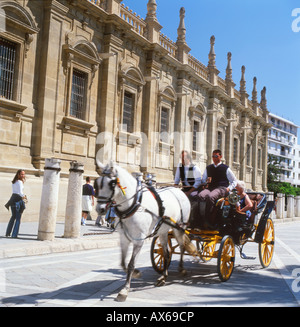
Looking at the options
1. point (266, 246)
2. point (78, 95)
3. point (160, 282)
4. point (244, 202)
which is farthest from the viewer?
point (78, 95)

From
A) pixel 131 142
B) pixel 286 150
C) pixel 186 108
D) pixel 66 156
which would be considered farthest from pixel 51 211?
pixel 286 150

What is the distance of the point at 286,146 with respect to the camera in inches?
3666

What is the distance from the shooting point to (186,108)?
85.0 feet

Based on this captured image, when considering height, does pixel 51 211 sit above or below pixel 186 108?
below

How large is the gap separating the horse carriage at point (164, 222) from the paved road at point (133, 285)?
0.29 m

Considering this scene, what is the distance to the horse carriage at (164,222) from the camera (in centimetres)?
529

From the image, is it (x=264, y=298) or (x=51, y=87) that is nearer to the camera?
(x=264, y=298)

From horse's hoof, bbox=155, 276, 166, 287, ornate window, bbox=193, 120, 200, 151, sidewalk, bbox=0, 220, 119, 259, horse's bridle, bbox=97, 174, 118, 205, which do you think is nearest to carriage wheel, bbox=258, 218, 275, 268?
horse's hoof, bbox=155, 276, 166, 287

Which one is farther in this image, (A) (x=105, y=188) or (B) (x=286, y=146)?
(B) (x=286, y=146)

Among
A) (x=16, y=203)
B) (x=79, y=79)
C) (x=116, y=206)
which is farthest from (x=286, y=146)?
(x=116, y=206)

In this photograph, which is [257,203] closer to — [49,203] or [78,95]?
[49,203]

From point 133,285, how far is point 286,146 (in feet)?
305
